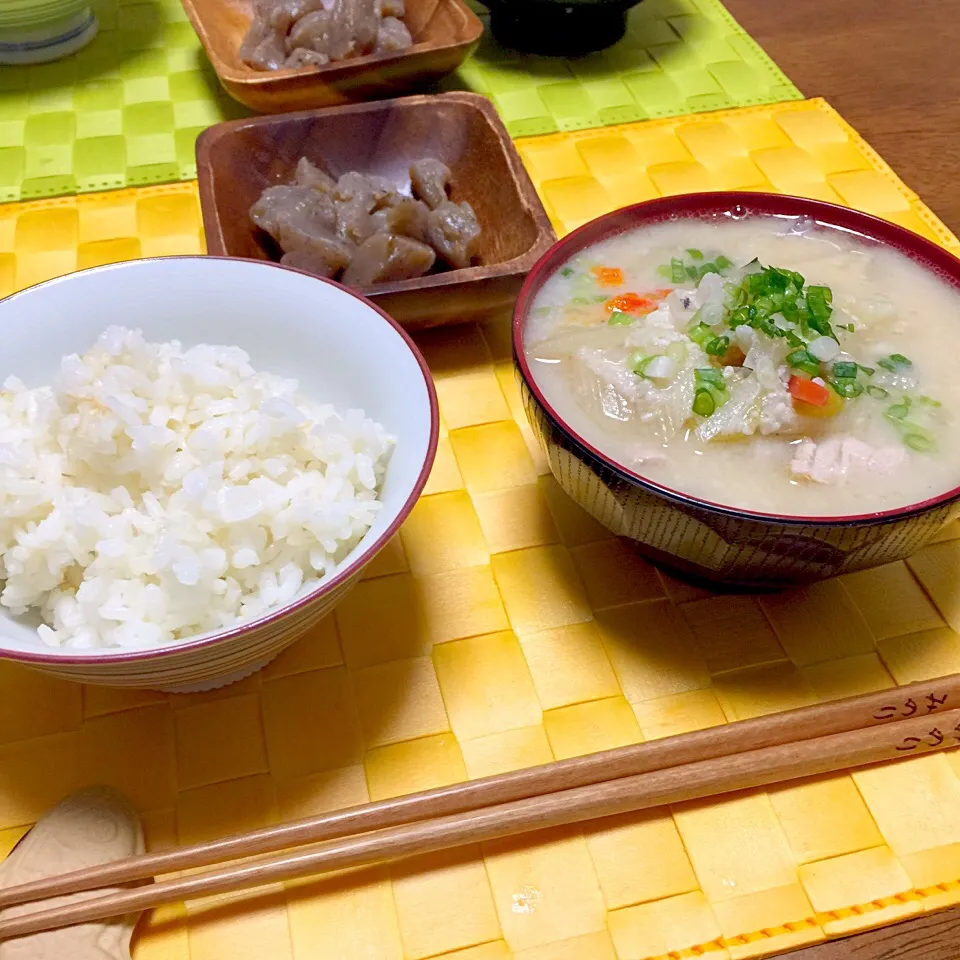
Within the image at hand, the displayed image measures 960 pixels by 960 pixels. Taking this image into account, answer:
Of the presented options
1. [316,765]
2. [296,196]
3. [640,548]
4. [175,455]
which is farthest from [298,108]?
[316,765]

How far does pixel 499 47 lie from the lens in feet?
9.30

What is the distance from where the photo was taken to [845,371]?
1.36 m

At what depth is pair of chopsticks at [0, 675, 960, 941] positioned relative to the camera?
42.8 inches

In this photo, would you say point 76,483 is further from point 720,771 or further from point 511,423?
point 720,771

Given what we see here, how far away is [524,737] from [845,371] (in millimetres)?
752

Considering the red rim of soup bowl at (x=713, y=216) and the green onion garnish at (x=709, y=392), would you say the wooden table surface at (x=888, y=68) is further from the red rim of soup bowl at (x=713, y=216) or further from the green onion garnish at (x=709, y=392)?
the green onion garnish at (x=709, y=392)

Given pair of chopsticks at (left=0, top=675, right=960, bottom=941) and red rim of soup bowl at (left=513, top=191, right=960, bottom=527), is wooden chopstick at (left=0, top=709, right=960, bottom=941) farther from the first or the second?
red rim of soup bowl at (left=513, top=191, right=960, bottom=527)

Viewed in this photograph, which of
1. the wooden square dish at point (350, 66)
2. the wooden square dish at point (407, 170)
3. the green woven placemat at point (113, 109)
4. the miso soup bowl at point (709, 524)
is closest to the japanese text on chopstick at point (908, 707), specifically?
the miso soup bowl at point (709, 524)

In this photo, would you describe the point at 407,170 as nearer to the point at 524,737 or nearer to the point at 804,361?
the point at 804,361

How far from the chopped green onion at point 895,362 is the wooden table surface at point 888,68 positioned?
965mm

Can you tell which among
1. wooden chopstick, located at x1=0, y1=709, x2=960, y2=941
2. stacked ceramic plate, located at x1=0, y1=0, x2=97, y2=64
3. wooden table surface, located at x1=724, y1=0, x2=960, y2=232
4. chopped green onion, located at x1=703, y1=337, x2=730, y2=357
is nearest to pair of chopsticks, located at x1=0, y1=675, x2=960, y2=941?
wooden chopstick, located at x1=0, y1=709, x2=960, y2=941

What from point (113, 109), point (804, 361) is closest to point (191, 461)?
point (804, 361)

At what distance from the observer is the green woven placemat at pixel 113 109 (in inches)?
91.6

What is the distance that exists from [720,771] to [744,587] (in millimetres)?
340
